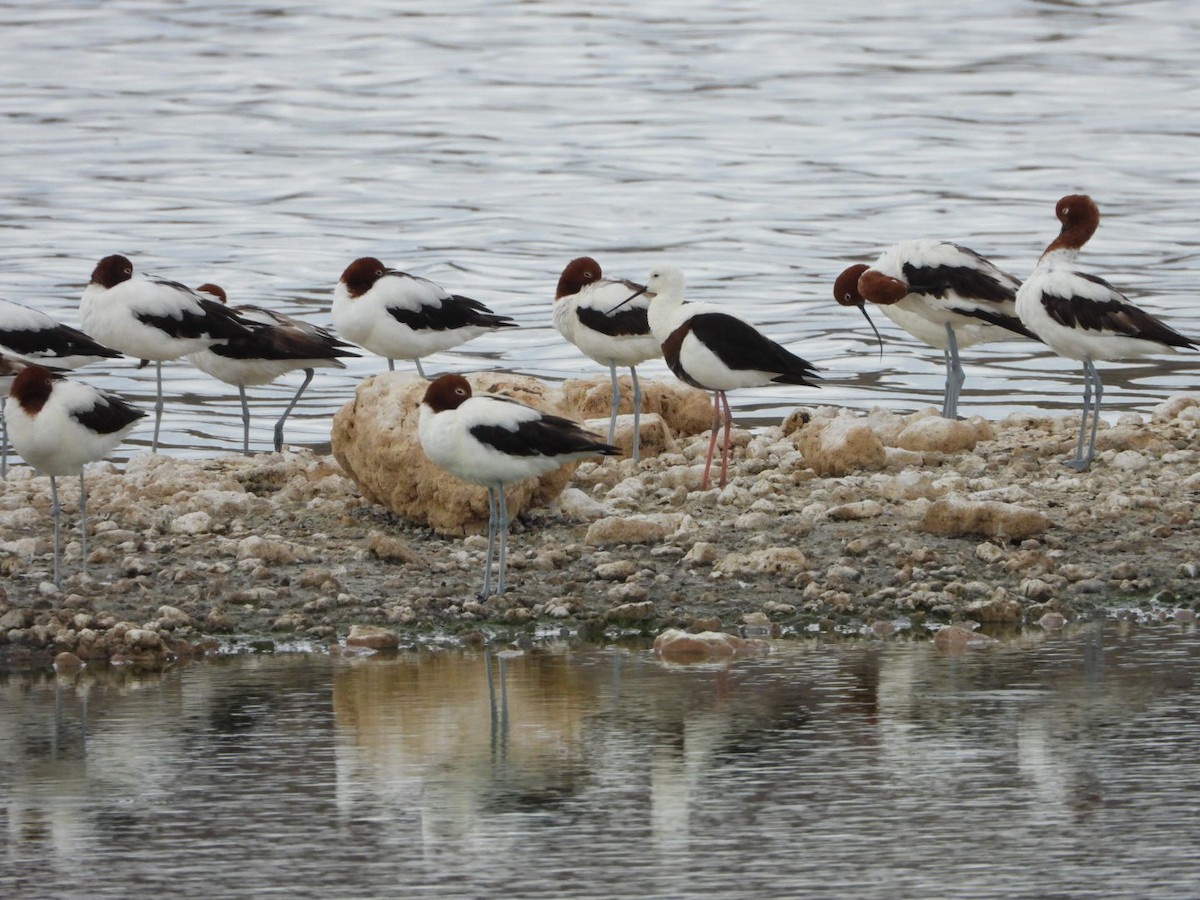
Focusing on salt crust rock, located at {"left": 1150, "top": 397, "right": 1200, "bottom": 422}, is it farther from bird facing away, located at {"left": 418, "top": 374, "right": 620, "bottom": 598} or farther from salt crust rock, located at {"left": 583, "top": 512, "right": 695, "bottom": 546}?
bird facing away, located at {"left": 418, "top": 374, "right": 620, "bottom": 598}

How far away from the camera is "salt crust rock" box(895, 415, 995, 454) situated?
12.8 meters

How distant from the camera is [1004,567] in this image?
10227 mm

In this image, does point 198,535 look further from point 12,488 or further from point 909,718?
point 909,718

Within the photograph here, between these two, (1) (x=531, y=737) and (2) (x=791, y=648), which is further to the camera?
(2) (x=791, y=648)

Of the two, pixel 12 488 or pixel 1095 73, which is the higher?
pixel 1095 73

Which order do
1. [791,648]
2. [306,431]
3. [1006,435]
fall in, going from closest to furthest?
[791,648], [1006,435], [306,431]

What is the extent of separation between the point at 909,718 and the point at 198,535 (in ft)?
14.6

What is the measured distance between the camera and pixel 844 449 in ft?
40.0

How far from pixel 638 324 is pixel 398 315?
159 centimetres

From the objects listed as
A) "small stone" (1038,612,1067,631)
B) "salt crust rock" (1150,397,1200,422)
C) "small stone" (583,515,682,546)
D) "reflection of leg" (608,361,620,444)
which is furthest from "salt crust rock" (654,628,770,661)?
"salt crust rock" (1150,397,1200,422)

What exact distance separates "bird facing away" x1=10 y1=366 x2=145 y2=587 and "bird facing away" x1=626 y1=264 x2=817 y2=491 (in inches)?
121

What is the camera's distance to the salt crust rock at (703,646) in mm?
9117

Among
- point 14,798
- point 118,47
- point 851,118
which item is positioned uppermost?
point 118,47

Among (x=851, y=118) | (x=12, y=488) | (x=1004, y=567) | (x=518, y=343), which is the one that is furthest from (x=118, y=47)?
(x=1004, y=567)
